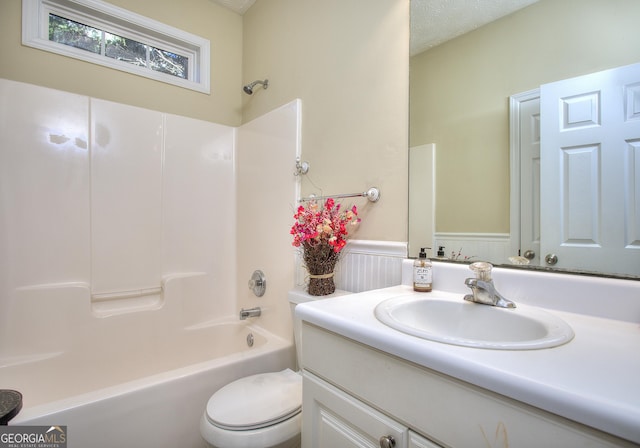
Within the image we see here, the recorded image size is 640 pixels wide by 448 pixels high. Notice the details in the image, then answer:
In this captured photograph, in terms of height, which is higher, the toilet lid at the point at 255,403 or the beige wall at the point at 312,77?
the beige wall at the point at 312,77

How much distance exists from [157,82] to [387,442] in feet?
7.65

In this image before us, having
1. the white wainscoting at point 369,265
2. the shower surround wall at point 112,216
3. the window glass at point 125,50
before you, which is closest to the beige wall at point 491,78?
the white wainscoting at point 369,265

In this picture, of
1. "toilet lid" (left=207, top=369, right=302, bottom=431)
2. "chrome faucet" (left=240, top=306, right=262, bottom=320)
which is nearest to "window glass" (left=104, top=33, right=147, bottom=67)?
"chrome faucet" (left=240, top=306, right=262, bottom=320)

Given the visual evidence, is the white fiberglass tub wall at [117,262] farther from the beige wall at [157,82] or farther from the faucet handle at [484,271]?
the faucet handle at [484,271]

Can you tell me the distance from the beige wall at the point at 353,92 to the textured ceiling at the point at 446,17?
0.15 feet

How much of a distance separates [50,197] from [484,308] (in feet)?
6.99

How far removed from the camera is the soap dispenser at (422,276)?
1.06 metres

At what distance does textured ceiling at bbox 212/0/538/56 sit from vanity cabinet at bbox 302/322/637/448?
114 cm

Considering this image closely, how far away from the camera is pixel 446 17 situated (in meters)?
1.16

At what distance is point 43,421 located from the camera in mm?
1015

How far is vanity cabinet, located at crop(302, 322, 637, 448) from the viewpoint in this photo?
1.48 ft

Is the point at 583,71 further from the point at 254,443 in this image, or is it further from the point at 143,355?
the point at 143,355

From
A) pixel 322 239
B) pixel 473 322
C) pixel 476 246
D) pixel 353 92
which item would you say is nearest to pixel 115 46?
pixel 353 92

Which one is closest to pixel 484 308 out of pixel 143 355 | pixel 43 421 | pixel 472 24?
pixel 472 24
